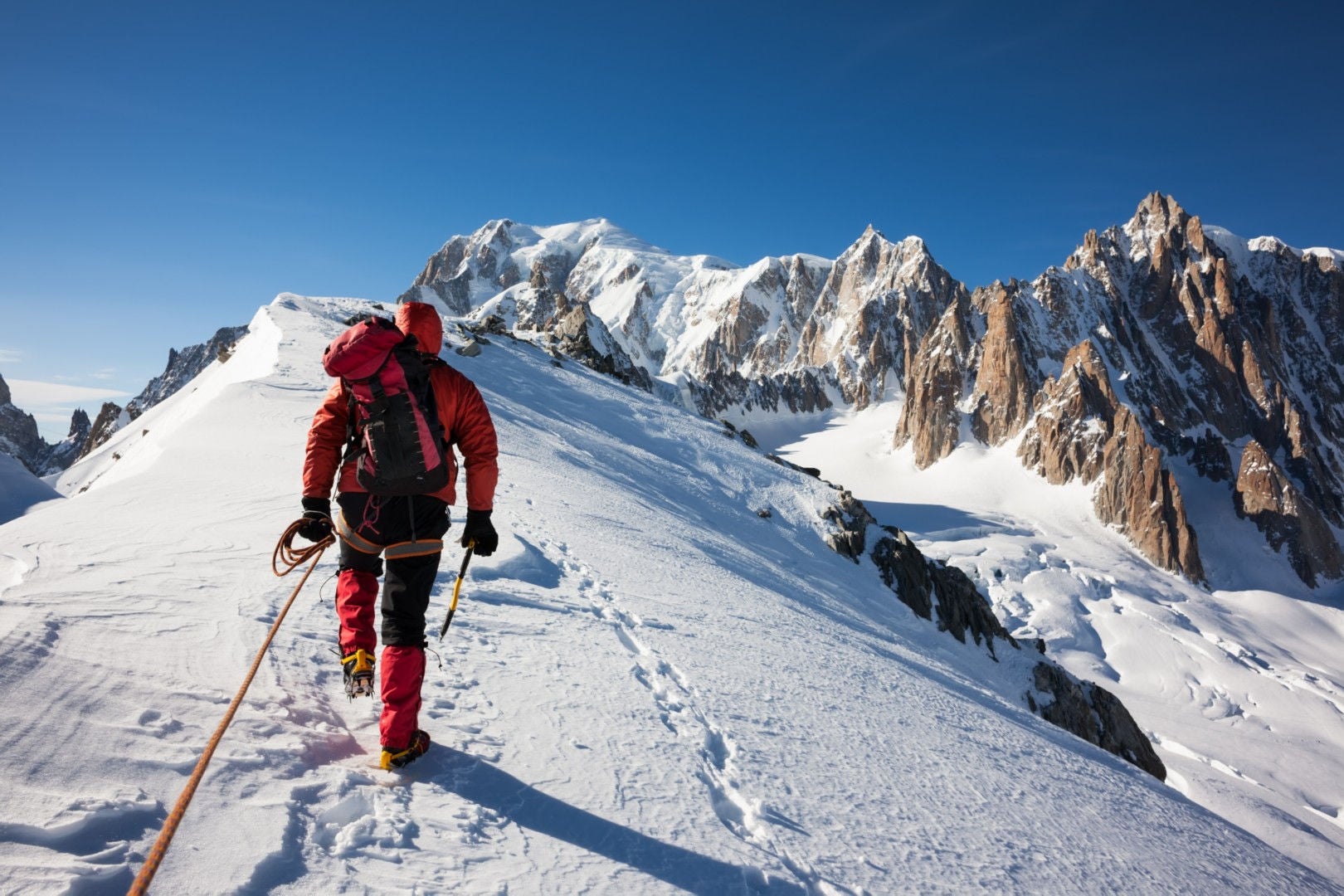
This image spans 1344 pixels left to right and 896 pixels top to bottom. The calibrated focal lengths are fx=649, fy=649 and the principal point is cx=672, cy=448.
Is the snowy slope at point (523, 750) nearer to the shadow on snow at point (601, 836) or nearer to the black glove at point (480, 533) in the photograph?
the shadow on snow at point (601, 836)

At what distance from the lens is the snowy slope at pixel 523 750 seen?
9.46 feet

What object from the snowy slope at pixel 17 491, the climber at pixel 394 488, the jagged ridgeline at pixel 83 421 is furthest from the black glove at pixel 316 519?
the jagged ridgeline at pixel 83 421

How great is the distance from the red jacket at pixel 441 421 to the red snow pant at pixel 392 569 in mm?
193

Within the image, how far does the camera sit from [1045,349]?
11350cm

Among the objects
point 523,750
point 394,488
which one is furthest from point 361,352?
point 523,750

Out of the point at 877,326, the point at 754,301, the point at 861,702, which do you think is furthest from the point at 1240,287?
the point at 861,702

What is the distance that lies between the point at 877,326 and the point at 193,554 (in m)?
165

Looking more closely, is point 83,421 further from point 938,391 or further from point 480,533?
point 938,391

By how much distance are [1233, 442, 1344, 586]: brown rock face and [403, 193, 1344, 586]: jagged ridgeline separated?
8.6 inches

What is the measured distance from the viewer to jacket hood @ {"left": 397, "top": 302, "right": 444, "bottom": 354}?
432 cm

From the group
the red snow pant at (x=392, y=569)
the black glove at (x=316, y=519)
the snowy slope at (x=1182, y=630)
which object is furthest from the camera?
the snowy slope at (x=1182, y=630)

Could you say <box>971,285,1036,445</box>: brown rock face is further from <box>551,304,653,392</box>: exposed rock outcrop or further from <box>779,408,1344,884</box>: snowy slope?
<box>551,304,653,392</box>: exposed rock outcrop

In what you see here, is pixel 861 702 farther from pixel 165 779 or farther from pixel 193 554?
pixel 193 554

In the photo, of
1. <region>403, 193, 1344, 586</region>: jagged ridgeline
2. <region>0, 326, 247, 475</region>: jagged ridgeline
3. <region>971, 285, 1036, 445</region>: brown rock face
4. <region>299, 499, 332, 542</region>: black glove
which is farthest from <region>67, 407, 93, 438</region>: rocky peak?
<region>971, 285, 1036, 445</region>: brown rock face
